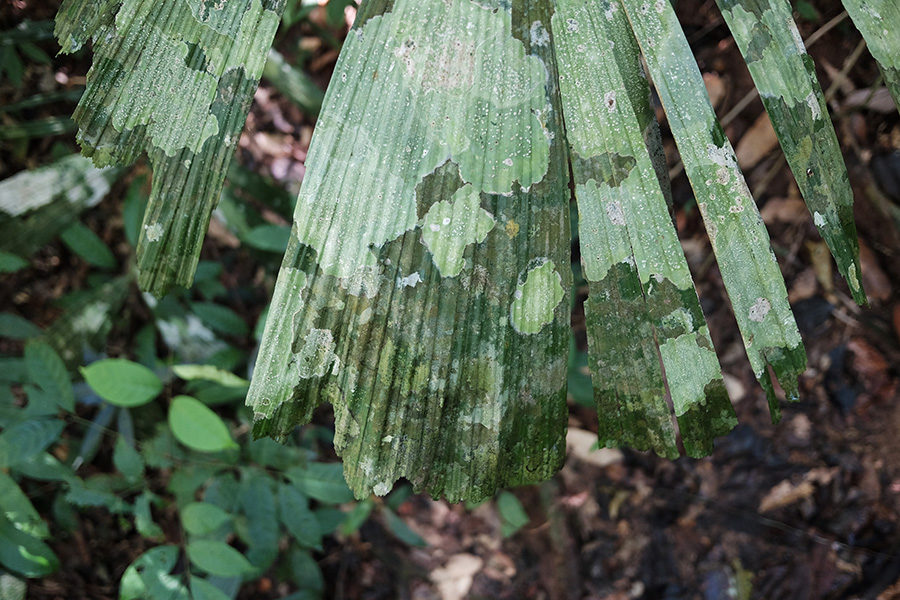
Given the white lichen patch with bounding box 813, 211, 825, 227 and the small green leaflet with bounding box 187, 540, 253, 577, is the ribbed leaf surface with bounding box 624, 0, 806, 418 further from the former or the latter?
the small green leaflet with bounding box 187, 540, 253, 577

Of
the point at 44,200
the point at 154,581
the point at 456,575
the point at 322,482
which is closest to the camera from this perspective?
the point at 154,581

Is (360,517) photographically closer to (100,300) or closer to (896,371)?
(100,300)

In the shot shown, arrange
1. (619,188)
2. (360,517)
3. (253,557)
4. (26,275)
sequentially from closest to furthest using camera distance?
(619,188) < (253,557) < (360,517) < (26,275)

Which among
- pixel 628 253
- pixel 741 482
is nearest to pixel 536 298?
pixel 628 253

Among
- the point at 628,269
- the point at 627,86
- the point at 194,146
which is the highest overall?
the point at 627,86

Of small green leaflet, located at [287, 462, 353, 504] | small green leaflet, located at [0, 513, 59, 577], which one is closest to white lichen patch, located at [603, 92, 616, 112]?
small green leaflet, located at [287, 462, 353, 504]

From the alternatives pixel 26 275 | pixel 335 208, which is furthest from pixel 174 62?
pixel 26 275

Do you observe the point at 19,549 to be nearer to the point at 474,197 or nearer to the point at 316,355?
the point at 316,355

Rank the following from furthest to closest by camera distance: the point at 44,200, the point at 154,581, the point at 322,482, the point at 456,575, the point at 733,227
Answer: the point at 456,575, the point at 44,200, the point at 322,482, the point at 154,581, the point at 733,227

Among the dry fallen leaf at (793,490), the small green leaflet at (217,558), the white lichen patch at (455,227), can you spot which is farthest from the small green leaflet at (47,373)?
the dry fallen leaf at (793,490)
